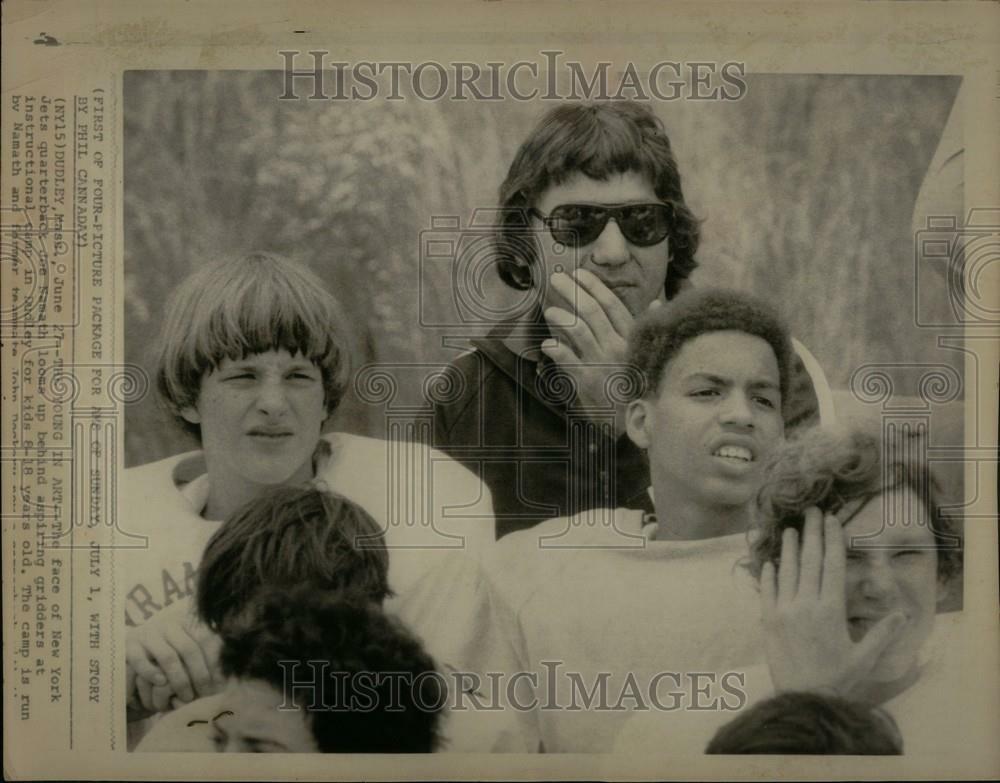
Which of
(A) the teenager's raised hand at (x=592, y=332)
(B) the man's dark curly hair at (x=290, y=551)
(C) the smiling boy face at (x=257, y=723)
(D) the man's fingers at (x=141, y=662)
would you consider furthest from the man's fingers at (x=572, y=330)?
(D) the man's fingers at (x=141, y=662)

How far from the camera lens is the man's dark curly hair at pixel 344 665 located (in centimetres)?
189

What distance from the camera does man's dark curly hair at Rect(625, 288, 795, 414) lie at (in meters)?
1.92

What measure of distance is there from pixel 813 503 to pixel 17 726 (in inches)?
63.1

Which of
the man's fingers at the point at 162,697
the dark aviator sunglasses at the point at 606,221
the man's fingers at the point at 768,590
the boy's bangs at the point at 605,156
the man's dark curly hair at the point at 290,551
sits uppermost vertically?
the boy's bangs at the point at 605,156

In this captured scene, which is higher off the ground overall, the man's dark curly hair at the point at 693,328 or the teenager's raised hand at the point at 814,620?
the man's dark curly hair at the point at 693,328

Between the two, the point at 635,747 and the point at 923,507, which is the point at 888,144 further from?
the point at 635,747

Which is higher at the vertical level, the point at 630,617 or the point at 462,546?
the point at 462,546

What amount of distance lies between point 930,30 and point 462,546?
1.37 m

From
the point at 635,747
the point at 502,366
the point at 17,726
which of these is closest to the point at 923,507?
the point at 635,747

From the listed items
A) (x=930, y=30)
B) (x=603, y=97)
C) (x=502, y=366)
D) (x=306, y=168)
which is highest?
(x=930, y=30)

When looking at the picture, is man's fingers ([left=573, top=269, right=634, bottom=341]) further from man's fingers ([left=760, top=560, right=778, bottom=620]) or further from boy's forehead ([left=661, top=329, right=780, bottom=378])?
man's fingers ([left=760, top=560, right=778, bottom=620])

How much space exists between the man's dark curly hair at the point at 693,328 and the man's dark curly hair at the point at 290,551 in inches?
23.4

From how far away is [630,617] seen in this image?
6.30 ft

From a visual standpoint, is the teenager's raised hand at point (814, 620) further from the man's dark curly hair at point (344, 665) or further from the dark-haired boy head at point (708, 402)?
the man's dark curly hair at point (344, 665)
